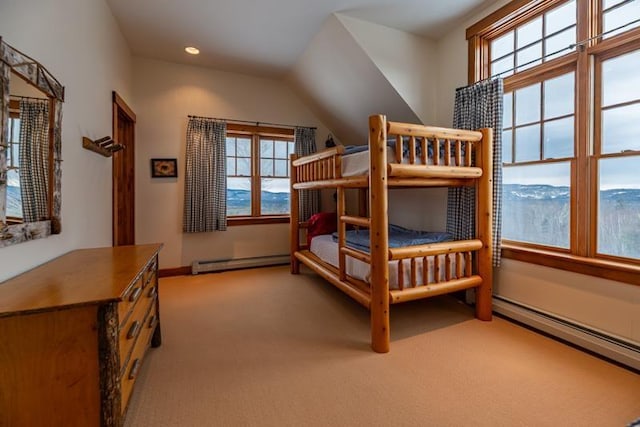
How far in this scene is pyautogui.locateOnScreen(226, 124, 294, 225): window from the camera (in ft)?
14.1

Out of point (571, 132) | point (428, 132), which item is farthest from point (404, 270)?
point (571, 132)

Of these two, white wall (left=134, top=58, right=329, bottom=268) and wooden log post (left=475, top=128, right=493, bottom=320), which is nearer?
wooden log post (left=475, top=128, right=493, bottom=320)

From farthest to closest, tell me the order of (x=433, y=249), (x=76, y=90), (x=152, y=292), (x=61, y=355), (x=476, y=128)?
(x=476, y=128), (x=433, y=249), (x=76, y=90), (x=152, y=292), (x=61, y=355)

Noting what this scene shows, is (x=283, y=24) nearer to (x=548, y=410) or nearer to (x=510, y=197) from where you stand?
(x=510, y=197)

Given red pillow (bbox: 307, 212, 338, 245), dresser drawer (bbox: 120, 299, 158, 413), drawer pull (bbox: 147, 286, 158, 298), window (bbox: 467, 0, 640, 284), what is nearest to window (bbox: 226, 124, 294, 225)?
red pillow (bbox: 307, 212, 338, 245)

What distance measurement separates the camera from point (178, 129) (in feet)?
12.8

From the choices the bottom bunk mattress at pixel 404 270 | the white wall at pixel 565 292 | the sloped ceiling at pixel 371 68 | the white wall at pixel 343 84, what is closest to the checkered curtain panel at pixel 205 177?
the white wall at pixel 343 84

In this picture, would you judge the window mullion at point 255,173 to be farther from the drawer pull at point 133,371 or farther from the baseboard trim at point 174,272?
the drawer pull at point 133,371

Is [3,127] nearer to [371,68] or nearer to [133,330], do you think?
[133,330]

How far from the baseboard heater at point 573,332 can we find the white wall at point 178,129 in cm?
320

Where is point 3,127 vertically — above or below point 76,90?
below

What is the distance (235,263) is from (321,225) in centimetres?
138

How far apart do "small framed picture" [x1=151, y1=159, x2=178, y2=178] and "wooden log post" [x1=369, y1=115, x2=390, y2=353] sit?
2.94 m

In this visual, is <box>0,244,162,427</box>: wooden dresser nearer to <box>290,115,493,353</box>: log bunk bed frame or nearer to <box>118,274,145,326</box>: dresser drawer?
<box>118,274,145,326</box>: dresser drawer
